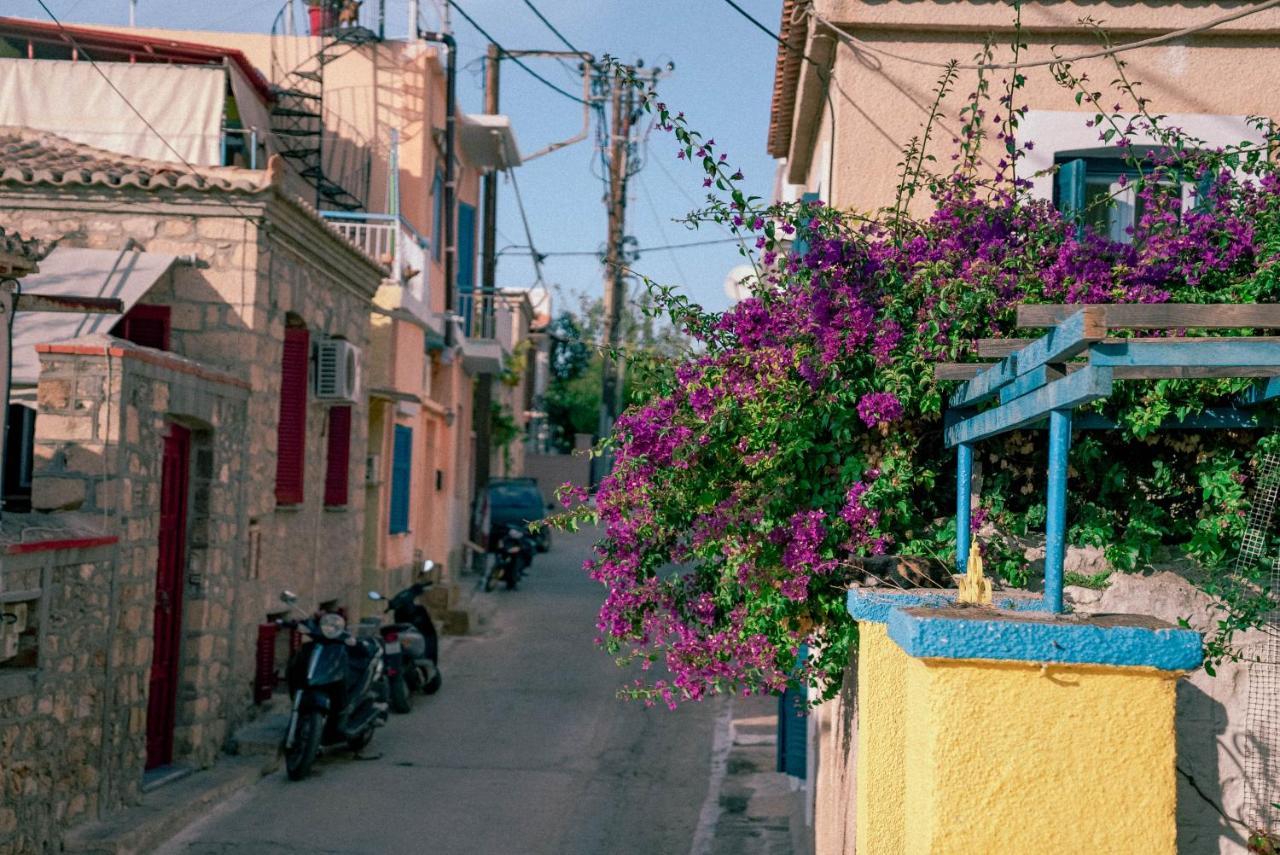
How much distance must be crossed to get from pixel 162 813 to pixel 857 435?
17.0 feet

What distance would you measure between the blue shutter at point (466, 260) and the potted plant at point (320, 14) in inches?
166

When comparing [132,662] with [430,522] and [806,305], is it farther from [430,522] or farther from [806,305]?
[430,522]

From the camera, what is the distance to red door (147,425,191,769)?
9.73 m

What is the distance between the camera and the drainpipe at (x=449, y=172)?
1950cm

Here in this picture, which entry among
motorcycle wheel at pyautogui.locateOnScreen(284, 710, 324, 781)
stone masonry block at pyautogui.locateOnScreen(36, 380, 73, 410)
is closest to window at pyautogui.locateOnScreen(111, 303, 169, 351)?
stone masonry block at pyautogui.locateOnScreen(36, 380, 73, 410)

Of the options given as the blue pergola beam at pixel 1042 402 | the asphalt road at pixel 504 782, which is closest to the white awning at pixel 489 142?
the asphalt road at pixel 504 782

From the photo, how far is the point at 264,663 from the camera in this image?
451 inches

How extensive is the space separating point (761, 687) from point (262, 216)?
22.4 ft

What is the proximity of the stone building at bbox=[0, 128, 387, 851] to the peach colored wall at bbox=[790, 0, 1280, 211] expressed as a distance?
450 cm

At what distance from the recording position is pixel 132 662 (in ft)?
28.7

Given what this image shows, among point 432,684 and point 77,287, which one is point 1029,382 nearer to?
point 77,287

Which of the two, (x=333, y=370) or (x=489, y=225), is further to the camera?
(x=489, y=225)

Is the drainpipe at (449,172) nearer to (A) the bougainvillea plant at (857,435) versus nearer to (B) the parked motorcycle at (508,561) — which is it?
(B) the parked motorcycle at (508,561)

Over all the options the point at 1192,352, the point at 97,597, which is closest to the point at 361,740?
the point at 97,597
